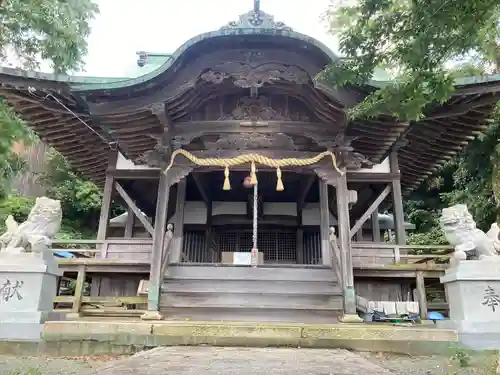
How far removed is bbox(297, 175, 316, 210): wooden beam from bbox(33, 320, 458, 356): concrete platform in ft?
16.1

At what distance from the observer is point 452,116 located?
733cm

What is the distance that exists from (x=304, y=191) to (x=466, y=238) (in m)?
5.35

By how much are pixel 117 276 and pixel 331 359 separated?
20.9 ft

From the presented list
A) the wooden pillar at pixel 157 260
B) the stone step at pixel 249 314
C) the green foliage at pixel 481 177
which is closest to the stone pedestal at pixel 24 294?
the wooden pillar at pixel 157 260

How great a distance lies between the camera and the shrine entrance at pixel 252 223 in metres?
11.1

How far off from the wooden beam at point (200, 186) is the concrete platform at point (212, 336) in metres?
4.82

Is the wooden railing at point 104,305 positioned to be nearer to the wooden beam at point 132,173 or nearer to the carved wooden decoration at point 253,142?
the wooden beam at point 132,173

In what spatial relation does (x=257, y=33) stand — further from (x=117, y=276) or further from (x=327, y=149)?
(x=117, y=276)

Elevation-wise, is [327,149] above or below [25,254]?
above

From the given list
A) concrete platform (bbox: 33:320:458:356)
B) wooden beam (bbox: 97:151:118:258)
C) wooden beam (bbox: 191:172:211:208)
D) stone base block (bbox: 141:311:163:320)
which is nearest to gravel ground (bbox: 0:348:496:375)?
concrete platform (bbox: 33:320:458:356)

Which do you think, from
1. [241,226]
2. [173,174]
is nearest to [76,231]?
[241,226]

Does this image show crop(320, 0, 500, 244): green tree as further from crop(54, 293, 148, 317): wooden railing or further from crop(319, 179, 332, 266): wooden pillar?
crop(54, 293, 148, 317): wooden railing

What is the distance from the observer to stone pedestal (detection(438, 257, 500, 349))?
4949 millimetres

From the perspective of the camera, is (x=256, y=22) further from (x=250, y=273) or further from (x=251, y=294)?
(x=251, y=294)
